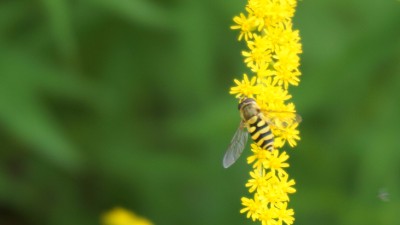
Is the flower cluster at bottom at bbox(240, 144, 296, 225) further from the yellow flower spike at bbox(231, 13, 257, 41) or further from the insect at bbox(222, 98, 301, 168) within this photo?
the yellow flower spike at bbox(231, 13, 257, 41)

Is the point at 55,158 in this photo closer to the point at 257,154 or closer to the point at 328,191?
the point at 328,191

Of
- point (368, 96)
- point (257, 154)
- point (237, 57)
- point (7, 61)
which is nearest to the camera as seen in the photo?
point (257, 154)

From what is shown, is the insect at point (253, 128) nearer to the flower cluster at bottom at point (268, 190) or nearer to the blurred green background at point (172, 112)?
the flower cluster at bottom at point (268, 190)

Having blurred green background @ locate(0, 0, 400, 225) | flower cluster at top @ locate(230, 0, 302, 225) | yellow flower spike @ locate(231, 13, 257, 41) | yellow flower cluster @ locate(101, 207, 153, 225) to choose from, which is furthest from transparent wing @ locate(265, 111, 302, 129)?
yellow flower cluster @ locate(101, 207, 153, 225)

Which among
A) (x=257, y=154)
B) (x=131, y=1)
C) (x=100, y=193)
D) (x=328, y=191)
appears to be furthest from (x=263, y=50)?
(x=100, y=193)

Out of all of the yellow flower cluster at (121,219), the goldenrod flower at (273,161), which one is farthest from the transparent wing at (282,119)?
the yellow flower cluster at (121,219)

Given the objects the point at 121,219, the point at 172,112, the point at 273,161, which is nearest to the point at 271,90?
the point at 273,161
